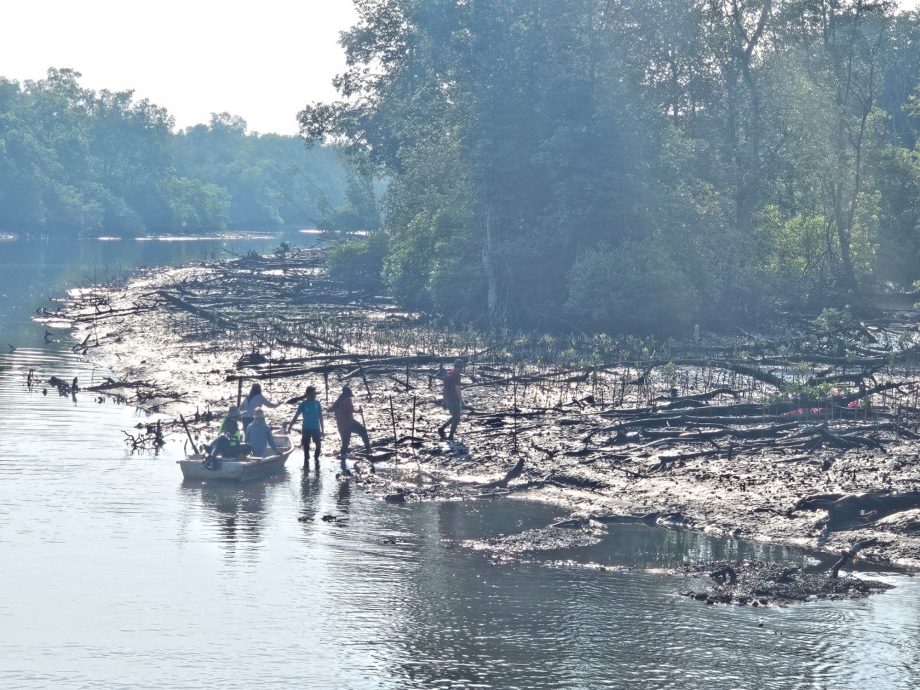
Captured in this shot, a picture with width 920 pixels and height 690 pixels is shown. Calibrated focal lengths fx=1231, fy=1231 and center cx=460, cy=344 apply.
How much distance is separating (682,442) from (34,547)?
43.0ft

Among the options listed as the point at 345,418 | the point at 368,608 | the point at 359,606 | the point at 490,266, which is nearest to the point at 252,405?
the point at 345,418

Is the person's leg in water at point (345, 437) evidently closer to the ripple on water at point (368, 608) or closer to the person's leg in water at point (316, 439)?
the person's leg in water at point (316, 439)

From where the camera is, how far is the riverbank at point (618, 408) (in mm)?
22047

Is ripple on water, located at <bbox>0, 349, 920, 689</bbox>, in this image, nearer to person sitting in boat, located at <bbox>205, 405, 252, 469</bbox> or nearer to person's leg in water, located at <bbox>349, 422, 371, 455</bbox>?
person sitting in boat, located at <bbox>205, 405, 252, 469</bbox>

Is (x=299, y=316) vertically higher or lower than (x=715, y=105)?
lower

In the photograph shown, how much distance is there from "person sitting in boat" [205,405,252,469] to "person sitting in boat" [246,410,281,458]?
0.26 metres

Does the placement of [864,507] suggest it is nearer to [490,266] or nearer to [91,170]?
[490,266]

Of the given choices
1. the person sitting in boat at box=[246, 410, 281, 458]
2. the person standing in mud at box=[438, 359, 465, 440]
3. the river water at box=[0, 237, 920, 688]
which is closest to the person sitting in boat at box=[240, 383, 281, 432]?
the person sitting in boat at box=[246, 410, 281, 458]

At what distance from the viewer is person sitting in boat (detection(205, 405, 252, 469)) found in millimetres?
24891

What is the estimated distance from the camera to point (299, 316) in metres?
53.2

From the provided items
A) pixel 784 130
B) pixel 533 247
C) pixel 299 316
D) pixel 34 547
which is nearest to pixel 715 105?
pixel 784 130

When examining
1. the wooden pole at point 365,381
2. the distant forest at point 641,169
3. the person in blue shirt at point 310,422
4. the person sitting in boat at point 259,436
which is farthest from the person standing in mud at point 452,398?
the distant forest at point 641,169

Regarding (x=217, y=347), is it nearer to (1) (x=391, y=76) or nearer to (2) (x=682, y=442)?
(2) (x=682, y=442)

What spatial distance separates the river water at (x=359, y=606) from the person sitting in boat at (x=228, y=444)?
61 cm
